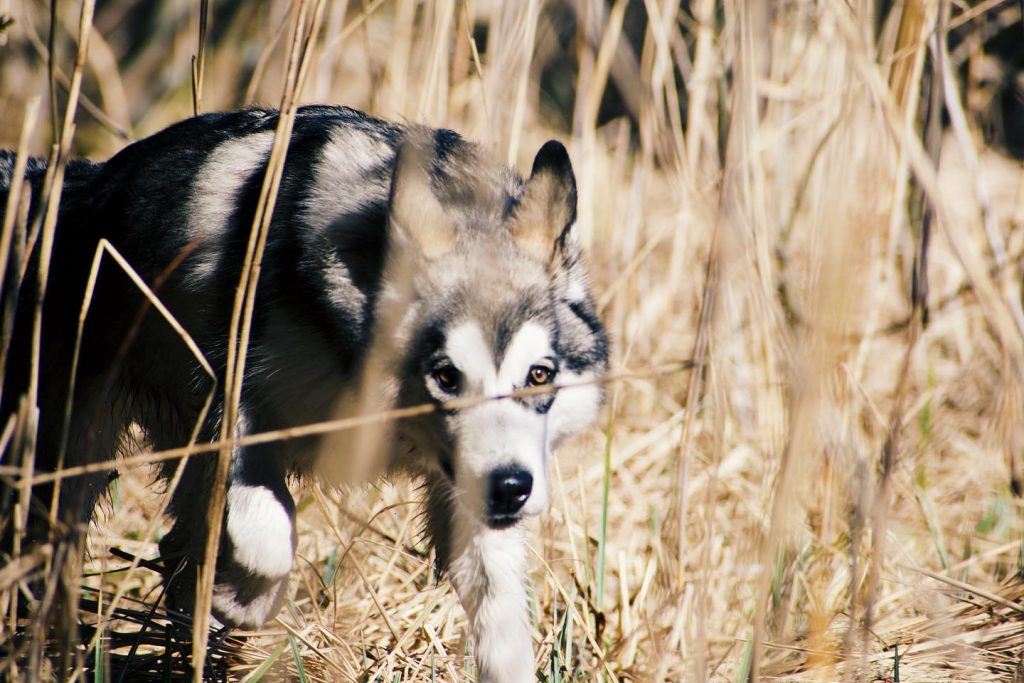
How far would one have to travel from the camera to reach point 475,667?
3.03m

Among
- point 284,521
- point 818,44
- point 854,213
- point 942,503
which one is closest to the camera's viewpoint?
point 854,213

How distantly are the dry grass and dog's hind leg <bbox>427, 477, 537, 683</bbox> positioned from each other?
0.10 meters

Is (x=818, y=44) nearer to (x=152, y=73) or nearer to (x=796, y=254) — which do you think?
(x=796, y=254)

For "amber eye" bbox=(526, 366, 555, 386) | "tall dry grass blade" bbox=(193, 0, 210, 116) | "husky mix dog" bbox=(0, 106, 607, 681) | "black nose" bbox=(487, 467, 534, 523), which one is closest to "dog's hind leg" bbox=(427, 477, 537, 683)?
"husky mix dog" bbox=(0, 106, 607, 681)

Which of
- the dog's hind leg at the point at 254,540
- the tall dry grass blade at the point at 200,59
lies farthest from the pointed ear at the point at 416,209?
the dog's hind leg at the point at 254,540

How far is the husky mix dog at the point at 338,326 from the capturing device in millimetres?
2732

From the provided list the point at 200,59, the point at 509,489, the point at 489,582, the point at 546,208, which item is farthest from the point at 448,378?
the point at 200,59

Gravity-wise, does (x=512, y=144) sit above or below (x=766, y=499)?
above

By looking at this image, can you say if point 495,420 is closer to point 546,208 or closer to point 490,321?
point 490,321

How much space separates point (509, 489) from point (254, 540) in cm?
73

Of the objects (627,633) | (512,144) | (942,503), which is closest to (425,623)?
(627,633)

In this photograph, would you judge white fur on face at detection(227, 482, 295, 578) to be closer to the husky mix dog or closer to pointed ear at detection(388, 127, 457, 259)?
the husky mix dog

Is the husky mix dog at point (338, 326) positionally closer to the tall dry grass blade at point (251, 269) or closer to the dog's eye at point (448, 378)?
the dog's eye at point (448, 378)

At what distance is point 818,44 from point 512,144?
2.00m
